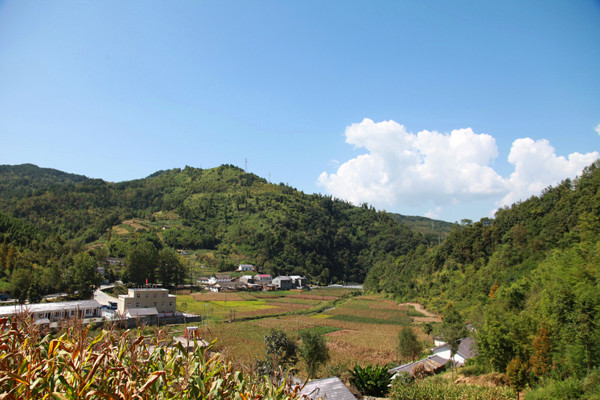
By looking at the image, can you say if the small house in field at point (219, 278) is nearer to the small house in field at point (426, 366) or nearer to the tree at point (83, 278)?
the tree at point (83, 278)

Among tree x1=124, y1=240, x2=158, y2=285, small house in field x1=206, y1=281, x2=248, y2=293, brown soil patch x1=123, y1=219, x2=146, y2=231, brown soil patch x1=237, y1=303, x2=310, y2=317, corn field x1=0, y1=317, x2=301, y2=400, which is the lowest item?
brown soil patch x1=237, y1=303, x2=310, y2=317

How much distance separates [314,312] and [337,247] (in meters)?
79.9

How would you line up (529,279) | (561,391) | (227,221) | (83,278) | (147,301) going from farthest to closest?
(227,221) < (83,278) < (147,301) < (529,279) < (561,391)

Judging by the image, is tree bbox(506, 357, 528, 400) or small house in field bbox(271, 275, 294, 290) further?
small house in field bbox(271, 275, 294, 290)

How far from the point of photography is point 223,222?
399ft

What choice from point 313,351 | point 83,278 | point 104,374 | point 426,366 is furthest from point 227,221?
point 104,374

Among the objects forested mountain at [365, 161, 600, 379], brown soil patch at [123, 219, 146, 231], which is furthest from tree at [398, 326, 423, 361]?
brown soil patch at [123, 219, 146, 231]

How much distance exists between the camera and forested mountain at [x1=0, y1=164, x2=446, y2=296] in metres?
99.2

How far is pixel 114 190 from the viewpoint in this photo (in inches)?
5591

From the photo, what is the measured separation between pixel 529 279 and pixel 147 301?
126 ft

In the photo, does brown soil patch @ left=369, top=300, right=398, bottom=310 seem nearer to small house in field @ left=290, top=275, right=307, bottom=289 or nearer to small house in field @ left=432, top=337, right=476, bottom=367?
small house in field @ left=432, top=337, right=476, bottom=367

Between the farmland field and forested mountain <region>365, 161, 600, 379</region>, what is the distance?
312 inches

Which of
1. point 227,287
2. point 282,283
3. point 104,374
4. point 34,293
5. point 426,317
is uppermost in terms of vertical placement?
point 104,374

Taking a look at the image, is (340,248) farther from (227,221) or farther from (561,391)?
(561,391)
